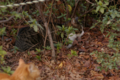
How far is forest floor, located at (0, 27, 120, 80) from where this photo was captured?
2910 millimetres

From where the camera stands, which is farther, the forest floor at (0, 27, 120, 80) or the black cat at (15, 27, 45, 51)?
the black cat at (15, 27, 45, 51)

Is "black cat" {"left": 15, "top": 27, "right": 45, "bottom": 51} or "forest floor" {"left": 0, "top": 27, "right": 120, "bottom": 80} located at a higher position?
"black cat" {"left": 15, "top": 27, "right": 45, "bottom": 51}

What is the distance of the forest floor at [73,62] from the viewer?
9.55 feet

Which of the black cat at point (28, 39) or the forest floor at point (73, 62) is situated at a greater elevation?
the black cat at point (28, 39)

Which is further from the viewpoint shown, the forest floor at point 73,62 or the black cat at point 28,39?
the black cat at point 28,39

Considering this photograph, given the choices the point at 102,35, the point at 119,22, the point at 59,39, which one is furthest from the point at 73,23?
the point at 119,22

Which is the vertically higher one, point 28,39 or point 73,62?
point 28,39

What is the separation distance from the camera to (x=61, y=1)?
4.09 meters

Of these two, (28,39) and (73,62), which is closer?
(73,62)

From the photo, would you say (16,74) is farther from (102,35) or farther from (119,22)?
(102,35)

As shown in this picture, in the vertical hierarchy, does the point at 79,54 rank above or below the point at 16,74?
below

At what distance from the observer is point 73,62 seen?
10.8 ft

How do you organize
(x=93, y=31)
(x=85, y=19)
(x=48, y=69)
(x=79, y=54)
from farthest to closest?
(x=85, y=19) < (x=93, y=31) < (x=79, y=54) < (x=48, y=69)

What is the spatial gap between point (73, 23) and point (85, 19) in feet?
3.32
